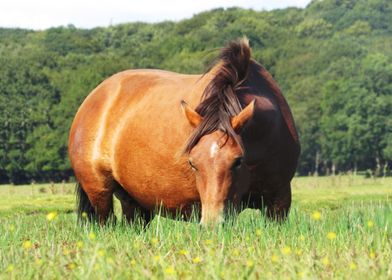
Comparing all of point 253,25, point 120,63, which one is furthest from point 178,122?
point 253,25

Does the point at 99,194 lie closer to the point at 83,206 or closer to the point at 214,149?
the point at 83,206

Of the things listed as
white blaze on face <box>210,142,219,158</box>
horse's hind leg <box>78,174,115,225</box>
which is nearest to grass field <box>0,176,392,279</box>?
white blaze on face <box>210,142,219,158</box>

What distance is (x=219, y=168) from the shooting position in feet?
23.1

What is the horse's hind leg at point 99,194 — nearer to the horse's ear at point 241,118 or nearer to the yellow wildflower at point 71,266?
the horse's ear at point 241,118

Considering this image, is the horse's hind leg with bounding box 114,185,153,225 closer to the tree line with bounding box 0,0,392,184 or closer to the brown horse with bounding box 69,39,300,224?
the brown horse with bounding box 69,39,300,224

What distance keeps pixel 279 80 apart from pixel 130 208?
330 feet

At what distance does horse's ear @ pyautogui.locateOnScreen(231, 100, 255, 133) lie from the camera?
731 centimetres

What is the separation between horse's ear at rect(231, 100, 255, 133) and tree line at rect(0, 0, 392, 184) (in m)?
45.9

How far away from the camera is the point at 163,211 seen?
9.12 m

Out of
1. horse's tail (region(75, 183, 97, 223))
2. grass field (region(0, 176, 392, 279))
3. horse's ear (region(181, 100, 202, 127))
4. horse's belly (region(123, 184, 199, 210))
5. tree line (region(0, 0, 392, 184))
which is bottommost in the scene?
tree line (region(0, 0, 392, 184))

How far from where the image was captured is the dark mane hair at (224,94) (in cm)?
726

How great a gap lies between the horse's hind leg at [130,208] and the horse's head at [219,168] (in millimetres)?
3225

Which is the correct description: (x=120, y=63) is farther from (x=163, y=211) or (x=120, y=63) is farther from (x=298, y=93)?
(x=163, y=211)

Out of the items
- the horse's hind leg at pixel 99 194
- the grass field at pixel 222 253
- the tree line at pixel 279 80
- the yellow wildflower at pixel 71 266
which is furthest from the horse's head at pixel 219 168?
the tree line at pixel 279 80
